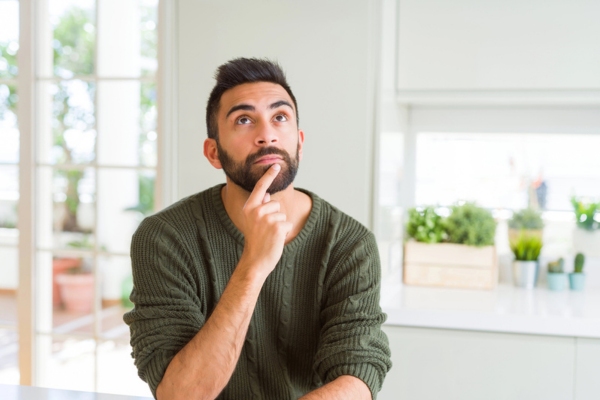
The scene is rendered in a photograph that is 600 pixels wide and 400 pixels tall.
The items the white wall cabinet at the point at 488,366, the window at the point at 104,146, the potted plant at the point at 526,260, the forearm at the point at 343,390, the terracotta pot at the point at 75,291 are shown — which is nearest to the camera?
the forearm at the point at 343,390

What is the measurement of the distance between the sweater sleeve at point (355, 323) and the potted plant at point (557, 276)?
1355mm

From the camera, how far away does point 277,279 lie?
157 centimetres

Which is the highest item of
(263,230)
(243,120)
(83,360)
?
(243,120)

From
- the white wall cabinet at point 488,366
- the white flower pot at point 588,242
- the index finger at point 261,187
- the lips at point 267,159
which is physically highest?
the lips at point 267,159

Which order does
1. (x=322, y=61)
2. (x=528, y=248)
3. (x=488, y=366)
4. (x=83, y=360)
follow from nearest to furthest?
1. (x=488, y=366)
2. (x=322, y=61)
3. (x=528, y=248)
4. (x=83, y=360)

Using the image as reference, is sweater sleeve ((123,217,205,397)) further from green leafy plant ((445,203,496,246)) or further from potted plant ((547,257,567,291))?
potted plant ((547,257,567,291))

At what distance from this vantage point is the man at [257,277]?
4.59 feet

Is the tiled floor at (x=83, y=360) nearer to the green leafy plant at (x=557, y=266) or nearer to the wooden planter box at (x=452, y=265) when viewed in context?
the wooden planter box at (x=452, y=265)

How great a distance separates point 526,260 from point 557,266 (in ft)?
0.40

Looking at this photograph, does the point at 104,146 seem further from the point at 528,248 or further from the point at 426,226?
the point at 528,248

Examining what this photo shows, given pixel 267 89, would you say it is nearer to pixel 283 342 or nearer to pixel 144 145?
pixel 283 342

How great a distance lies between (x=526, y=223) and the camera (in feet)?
9.28

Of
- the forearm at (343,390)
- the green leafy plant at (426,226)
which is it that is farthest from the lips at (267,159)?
the green leafy plant at (426,226)

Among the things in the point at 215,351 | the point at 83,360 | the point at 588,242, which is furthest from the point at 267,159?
the point at 83,360
